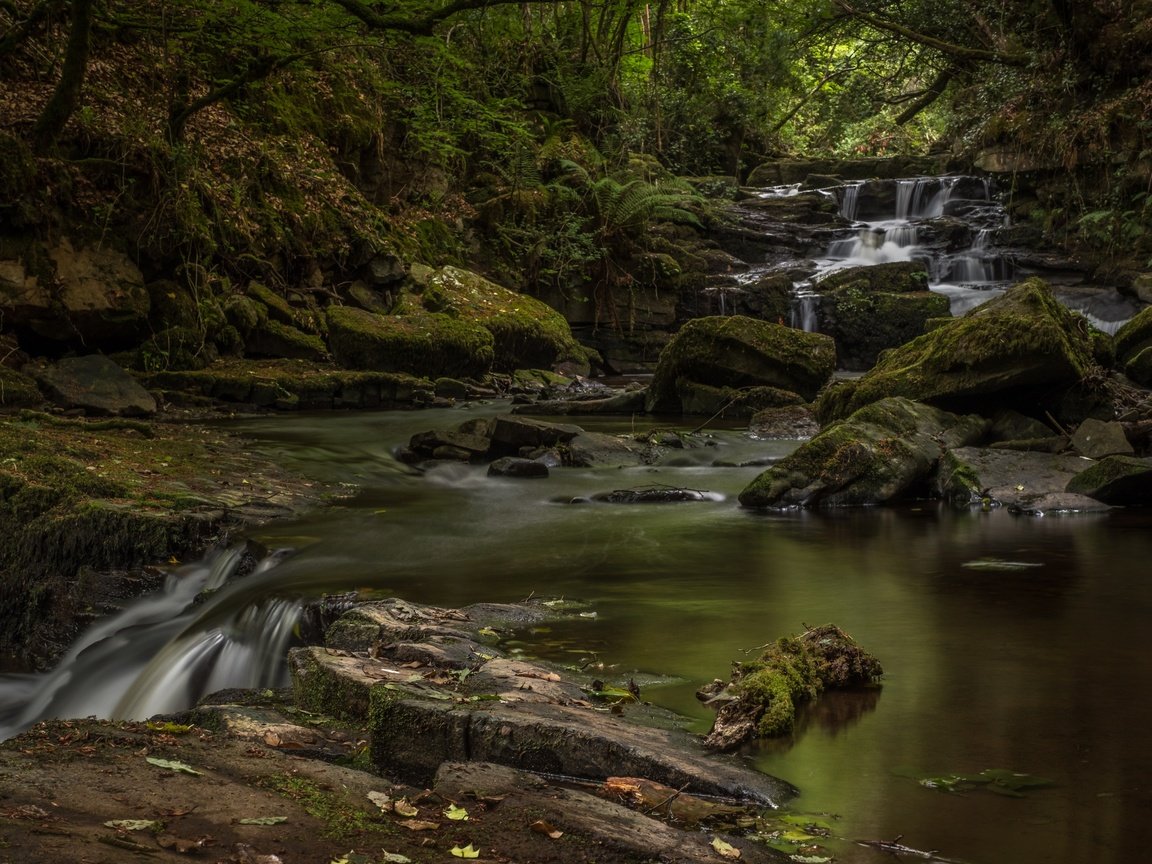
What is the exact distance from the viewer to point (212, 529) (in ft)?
21.6

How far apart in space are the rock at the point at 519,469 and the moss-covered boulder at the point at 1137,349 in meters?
5.87

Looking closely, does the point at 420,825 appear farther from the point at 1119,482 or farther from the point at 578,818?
the point at 1119,482

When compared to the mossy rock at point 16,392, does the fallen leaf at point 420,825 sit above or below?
below

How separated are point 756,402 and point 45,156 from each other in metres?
8.98

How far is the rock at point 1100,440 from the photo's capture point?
8.52 metres

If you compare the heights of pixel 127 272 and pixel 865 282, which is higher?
pixel 865 282

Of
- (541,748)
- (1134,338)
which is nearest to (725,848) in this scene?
(541,748)

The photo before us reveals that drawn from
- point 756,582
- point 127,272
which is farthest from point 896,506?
point 127,272

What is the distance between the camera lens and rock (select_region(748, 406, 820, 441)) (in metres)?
11.8

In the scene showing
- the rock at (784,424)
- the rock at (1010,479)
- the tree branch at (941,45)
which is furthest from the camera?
the tree branch at (941,45)

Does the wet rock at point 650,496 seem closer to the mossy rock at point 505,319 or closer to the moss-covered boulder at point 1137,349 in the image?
the moss-covered boulder at point 1137,349

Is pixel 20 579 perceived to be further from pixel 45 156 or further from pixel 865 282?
pixel 865 282

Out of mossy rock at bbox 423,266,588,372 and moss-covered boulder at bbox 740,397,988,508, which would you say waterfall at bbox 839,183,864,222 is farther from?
moss-covered boulder at bbox 740,397,988,508

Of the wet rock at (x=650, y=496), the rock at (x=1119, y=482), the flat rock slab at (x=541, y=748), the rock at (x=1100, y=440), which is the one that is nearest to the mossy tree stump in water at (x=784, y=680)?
the flat rock slab at (x=541, y=748)
